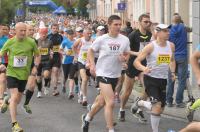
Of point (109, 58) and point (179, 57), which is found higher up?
point (109, 58)

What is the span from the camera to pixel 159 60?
867 centimetres

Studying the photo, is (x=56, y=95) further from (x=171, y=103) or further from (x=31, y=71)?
(x=31, y=71)

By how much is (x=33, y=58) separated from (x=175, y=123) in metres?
2.88

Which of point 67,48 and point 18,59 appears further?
point 67,48

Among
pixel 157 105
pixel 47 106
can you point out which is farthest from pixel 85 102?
pixel 157 105

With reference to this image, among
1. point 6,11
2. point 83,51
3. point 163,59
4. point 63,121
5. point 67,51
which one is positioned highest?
point 163,59

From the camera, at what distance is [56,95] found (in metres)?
14.4

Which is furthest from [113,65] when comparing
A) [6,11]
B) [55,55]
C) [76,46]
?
[6,11]

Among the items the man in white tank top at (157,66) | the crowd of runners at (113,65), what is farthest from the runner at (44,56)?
the man in white tank top at (157,66)

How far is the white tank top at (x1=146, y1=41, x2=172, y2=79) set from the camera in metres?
8.65

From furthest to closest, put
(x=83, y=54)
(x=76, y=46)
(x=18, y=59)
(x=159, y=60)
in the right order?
1. (x=76, y=46)
2. (x=83, y=54)
3. (x=18, y=59)
4. (x=159, y=60)

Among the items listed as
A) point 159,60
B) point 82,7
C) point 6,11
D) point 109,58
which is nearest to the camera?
point 159,60

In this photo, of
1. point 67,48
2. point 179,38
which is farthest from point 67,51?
point 179,38

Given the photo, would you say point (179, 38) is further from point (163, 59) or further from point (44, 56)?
point (44, 56)
